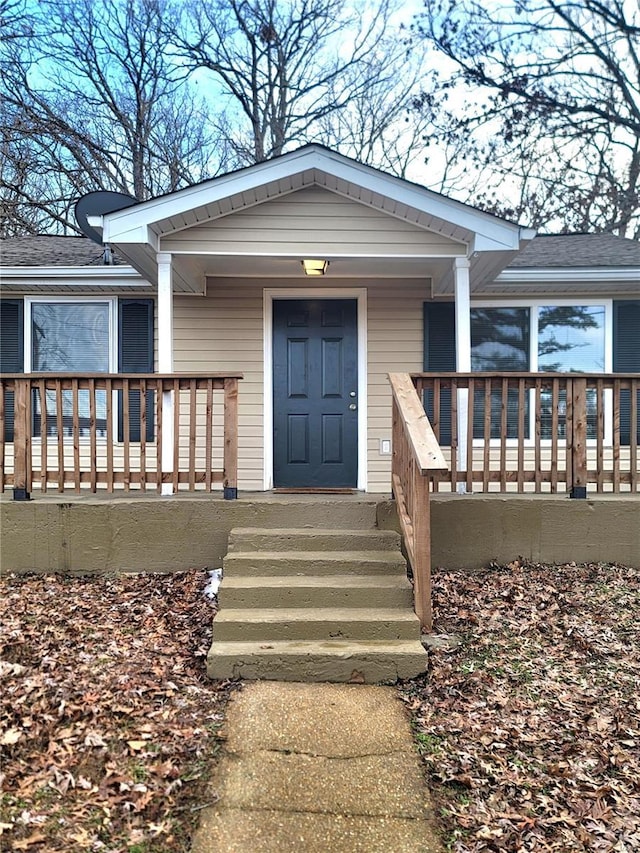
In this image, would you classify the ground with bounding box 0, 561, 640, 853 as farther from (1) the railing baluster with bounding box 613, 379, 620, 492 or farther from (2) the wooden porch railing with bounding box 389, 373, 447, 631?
(1) the railing baluster with bounding box 613, 379, 620, 492

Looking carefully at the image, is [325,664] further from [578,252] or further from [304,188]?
[578,252]

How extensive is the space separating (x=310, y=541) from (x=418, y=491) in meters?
0.95

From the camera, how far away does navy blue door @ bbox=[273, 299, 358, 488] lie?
20.1 feet

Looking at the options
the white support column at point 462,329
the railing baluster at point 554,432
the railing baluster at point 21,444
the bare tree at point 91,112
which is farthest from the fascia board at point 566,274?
the bare tree at point 91,112

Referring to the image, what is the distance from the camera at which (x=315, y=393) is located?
6168 mm

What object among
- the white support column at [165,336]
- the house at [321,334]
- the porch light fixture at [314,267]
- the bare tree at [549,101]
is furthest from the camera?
the bare tree at [549,101]

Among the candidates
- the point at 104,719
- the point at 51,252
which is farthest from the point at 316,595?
the point at 51,252

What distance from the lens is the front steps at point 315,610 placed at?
122 inches

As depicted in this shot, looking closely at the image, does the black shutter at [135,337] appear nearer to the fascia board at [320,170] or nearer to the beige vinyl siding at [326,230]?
the fascia board at [320,170]

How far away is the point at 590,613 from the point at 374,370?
10.8 ft

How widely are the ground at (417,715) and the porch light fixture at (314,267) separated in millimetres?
3087

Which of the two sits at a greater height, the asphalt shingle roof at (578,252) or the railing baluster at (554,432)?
the asphalt shingle roof at (578,252)

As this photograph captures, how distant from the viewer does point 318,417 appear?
6145 millimetres

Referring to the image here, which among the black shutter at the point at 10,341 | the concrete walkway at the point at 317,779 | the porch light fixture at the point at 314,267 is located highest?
the porch light fixture at the point at 314,267
